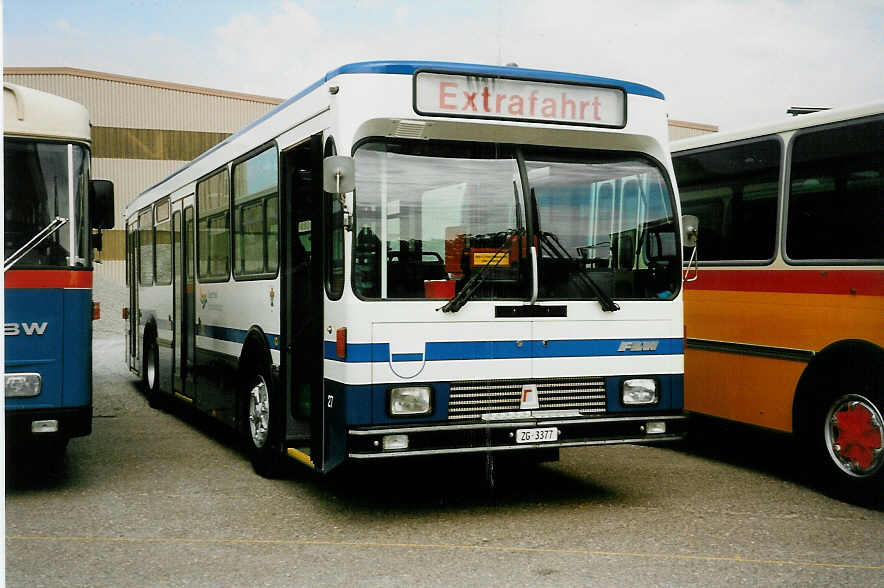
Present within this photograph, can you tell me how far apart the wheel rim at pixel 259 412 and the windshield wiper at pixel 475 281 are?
224 cm

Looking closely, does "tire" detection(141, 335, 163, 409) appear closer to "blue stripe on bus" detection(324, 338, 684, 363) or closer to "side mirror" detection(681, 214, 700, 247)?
"blue stripe on bus" detection(324, 338, 684, 363)

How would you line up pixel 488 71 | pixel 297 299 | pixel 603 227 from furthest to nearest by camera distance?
pixel 297 299 → pixel 603 227 → pixel 488 71

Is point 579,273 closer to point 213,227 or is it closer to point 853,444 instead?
point 853,444

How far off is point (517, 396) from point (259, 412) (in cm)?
262

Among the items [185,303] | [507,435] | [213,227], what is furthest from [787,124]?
[185,303]

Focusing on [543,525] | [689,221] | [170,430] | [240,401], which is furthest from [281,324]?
[170,430]

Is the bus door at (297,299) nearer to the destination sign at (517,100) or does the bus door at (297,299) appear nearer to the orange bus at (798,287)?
the destination sign at (517,100)

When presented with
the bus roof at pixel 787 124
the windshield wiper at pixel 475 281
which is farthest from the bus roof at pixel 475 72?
the bus roof at pixel 787 124

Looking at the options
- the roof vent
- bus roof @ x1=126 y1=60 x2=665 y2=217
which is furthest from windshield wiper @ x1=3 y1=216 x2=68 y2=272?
the roof vent

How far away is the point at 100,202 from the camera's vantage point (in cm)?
779

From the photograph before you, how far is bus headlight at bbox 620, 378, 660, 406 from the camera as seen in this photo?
22.6ft

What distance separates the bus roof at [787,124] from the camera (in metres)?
7.25

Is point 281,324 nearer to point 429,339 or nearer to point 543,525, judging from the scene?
point 429,339

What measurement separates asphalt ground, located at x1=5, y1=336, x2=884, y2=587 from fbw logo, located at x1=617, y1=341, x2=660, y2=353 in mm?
1108
